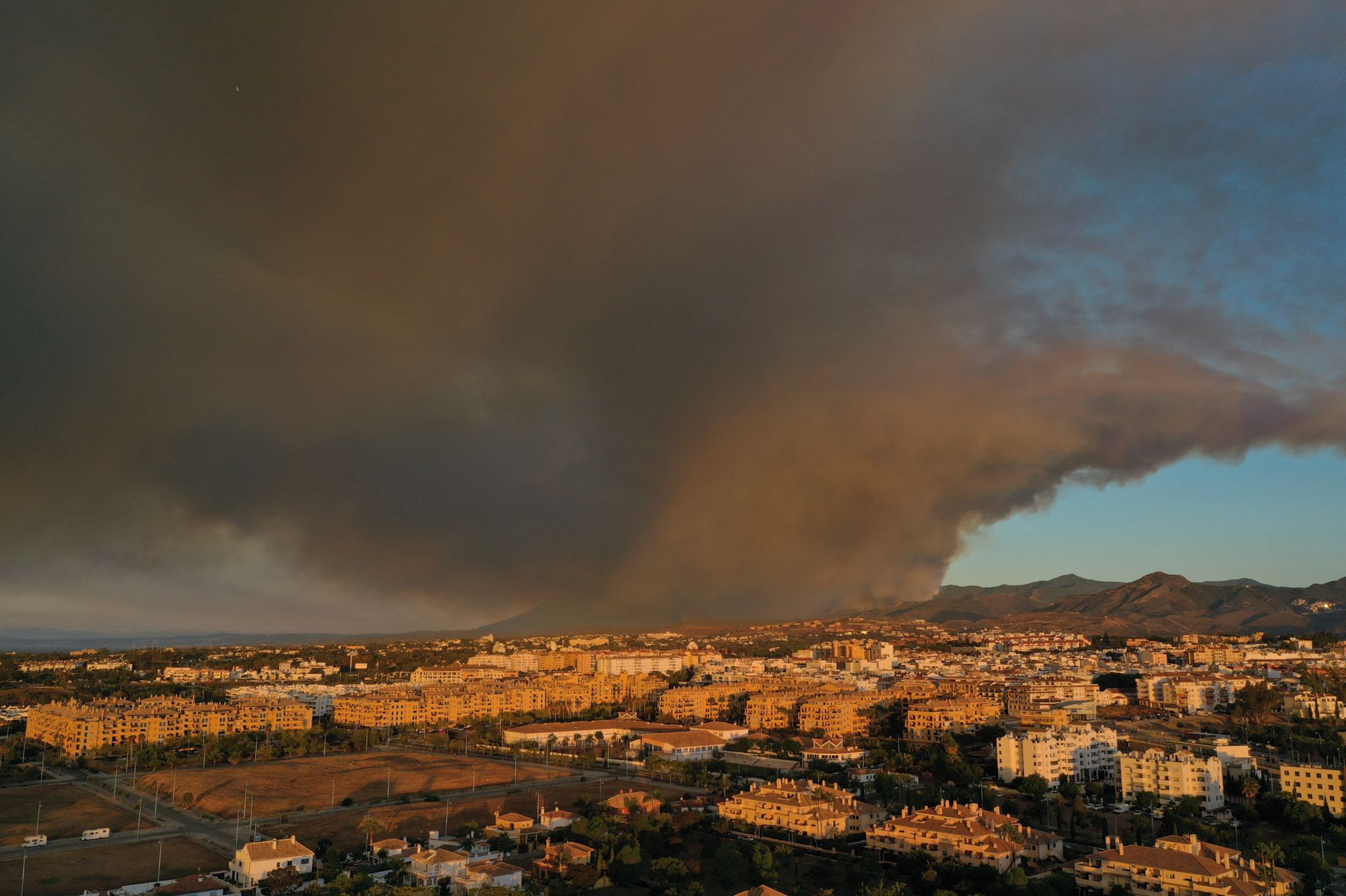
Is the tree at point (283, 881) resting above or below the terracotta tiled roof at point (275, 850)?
below

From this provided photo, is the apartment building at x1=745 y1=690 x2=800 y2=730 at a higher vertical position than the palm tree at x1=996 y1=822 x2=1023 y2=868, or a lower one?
Answer: lower

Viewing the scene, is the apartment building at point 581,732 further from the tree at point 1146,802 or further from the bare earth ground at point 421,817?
the tree at point 1146,802

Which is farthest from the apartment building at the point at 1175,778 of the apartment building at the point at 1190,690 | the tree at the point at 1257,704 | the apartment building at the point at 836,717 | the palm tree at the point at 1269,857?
the apartment building at the point at 1190,690

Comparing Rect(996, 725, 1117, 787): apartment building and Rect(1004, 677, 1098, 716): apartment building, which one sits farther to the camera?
Rect(1004, 677, 1098, 716): apartment building

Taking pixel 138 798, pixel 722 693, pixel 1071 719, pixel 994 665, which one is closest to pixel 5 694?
pixel 138 798

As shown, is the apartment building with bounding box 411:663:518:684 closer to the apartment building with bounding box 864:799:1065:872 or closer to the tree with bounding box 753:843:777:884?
the apartment building with bounding box 864:799:1065:872

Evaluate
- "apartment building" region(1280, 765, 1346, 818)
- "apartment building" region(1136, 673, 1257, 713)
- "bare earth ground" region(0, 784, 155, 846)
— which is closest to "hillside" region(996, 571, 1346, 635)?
"apartment building" region(1136, 673, 1257, 713)
